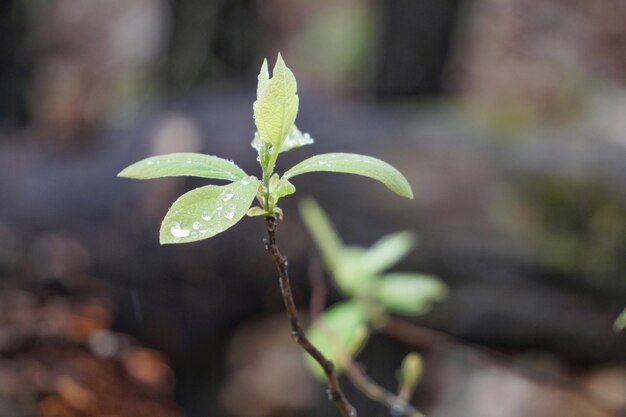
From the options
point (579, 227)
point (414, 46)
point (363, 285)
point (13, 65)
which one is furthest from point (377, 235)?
point (13, 65)

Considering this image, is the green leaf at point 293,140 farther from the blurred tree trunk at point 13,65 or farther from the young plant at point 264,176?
the blurred tree trunk at point 13,65

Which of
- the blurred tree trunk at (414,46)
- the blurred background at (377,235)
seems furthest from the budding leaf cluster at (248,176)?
the blurred tree trunk at (414,46)

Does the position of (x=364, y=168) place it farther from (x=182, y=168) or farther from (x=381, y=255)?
(x=381, y=255)

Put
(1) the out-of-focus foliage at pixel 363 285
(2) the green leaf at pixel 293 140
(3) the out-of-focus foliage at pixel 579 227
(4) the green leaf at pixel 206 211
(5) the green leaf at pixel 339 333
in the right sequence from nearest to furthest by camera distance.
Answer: (4) the green leaf at pixel 206 211
(2) the green leaf at pixel 293 140
(5) the green leaf at pixel 339 333
(1) the out-of-focus foliage at pixel 363 285
(3) the out-of-focus foliage at pixel 579 227

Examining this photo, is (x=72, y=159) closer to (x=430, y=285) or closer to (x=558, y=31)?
(x=430, y=285)

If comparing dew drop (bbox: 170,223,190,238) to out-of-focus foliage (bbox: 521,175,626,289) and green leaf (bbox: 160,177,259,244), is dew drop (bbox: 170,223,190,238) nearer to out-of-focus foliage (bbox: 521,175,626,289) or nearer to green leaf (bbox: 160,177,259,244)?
green leaf (bbox: 160,177,259,244)

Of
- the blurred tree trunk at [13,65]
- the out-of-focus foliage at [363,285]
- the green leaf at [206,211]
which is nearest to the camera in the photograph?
the green leaf at [206,211]

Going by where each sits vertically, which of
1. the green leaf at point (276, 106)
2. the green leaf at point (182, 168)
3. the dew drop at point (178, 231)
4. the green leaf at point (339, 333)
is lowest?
the green leaf at point (339, 333)
